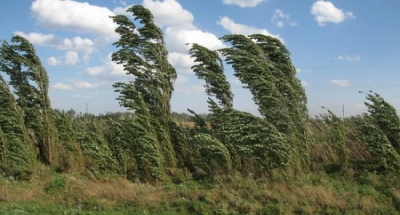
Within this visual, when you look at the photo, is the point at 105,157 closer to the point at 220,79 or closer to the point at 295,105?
the point at 220,79

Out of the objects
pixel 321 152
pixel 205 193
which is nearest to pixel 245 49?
pixel 321 152

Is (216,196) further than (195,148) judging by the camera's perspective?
No

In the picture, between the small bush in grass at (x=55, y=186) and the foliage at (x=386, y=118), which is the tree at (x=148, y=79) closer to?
the small bush in grass at (x=55, y=186)

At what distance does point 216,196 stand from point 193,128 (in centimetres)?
411

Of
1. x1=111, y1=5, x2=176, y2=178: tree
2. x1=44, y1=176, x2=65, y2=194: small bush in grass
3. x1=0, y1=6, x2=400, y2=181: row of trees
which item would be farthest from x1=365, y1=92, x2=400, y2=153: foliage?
x1=44, y1=176, x2=65, y2=194: small bush in grass

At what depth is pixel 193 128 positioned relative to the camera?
14.7 meters

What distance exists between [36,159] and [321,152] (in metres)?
9.80

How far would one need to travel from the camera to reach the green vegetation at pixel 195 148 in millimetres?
10852

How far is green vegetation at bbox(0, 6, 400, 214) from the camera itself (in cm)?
1085

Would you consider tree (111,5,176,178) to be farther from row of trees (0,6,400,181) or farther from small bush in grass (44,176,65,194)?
small bush in grass (44,176,65,194)

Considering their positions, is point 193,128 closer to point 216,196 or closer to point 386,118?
point 216,196

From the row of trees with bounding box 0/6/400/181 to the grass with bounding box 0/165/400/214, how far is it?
0.94 m

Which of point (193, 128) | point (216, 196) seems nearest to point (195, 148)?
point (193, 128)

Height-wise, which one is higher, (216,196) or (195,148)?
(195,148)
